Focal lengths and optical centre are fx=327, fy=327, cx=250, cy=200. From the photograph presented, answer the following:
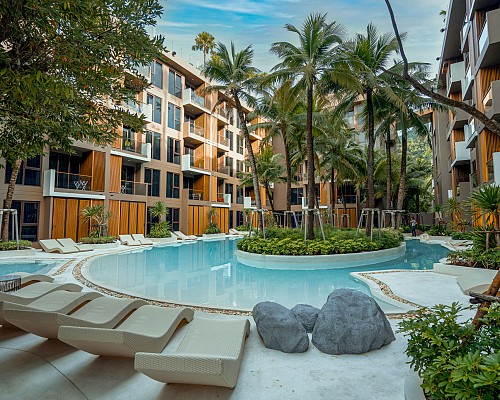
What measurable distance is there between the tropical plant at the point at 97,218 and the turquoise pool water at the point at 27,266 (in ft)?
19.5

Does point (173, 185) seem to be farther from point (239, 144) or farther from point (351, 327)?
point (351, 327)

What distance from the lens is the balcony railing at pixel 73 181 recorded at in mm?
19672

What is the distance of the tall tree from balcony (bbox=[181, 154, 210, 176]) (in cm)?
2255

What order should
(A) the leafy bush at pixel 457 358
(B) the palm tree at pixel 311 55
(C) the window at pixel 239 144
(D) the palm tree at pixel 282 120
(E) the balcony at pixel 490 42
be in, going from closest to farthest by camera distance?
(A) the leafy bush at pixel 457 358 < (E) the balcony at pixel 490 42 < (B) the palm tree at pixel 311 55 < (D) the palm tree at pixel 282 120 < (C) the window at pixel 239 144

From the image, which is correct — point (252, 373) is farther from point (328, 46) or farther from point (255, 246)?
point (328, 46)

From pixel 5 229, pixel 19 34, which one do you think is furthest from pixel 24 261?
pixel 19 34

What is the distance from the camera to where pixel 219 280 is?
991 cm

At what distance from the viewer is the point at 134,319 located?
418cm

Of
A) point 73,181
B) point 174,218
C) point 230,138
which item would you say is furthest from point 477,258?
point 230,138

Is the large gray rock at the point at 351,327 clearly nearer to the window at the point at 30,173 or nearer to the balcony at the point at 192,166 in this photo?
the window at the point at 30,173

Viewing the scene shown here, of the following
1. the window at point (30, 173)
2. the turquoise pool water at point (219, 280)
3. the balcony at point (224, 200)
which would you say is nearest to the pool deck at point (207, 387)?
the turquoise pool water at point (219, 280)

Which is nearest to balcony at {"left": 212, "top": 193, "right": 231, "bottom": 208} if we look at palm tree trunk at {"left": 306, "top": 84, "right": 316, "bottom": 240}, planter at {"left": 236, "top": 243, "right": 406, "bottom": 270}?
planter at {"left": 236, "top": 243, "right": 406, "bottom": 270}

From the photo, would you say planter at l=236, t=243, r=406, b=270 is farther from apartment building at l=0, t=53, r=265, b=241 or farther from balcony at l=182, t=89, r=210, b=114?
balcony at l=182, t=89, r=210, b=114

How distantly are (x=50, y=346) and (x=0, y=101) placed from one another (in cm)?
311
